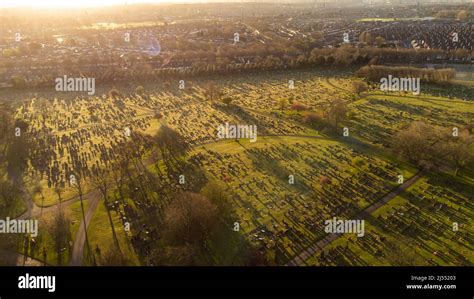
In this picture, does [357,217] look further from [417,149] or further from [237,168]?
[417,149]

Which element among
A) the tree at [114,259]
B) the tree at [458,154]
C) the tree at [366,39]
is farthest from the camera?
the tree at [366,39]

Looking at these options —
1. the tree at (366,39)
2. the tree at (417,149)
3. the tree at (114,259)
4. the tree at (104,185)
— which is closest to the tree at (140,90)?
the tree at (104,185)

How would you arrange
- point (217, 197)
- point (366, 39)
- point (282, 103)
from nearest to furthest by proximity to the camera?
point (217, 197), point (282, 103), point (366, 39)

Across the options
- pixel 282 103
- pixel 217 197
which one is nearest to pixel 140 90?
pixel 282 103

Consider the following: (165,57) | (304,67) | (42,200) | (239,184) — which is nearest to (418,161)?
(239,184)

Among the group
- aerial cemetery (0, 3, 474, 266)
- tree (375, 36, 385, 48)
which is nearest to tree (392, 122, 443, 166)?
aerial cemetery (0, 3, 474, 266)

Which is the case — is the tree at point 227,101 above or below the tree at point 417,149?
above

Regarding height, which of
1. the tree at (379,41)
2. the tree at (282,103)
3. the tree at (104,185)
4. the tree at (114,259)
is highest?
the tree at (379,41)

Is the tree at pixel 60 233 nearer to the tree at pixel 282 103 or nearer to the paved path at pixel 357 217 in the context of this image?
the paved path at pixel 357 217
